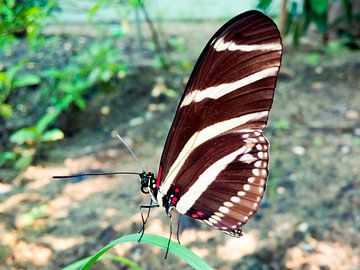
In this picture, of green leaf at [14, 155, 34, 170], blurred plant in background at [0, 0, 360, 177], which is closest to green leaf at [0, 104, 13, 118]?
blurred plant in background at [0, 0, 360, 177]

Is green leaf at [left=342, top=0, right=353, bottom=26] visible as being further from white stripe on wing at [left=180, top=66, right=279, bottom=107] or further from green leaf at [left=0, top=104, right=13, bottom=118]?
white stripe on wing at [left=180, top=66, right=279, bottom=107]

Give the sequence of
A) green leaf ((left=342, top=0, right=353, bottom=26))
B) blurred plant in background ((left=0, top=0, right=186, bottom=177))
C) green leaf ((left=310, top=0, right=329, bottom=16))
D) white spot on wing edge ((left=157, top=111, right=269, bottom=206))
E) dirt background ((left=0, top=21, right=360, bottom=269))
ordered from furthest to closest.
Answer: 1. green leaf ((left=342, top=0, right=353, bottom=26))
2. green leaf ((left=310, top=0, right=329, bottom=16))
3. blurred plant in background ((left=0, top=0, right=186, bottom=177))
4. dirt background ((left=0, top=21, right=360, bottom=269))
5. white spot on wing edge ((left=157, top=111, right=269, bottom=206))

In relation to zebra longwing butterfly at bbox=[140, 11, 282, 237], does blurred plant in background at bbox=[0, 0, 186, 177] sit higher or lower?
lower

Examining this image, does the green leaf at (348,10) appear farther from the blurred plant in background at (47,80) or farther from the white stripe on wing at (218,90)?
the white stripe on wing at (218,90)

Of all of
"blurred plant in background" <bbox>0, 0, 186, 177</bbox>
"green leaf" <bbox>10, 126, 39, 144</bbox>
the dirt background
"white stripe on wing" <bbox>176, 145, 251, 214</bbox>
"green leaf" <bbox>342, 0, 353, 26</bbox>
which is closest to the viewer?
"white stripe on wing" <bbox>176, 145, 251, 214</bbox>

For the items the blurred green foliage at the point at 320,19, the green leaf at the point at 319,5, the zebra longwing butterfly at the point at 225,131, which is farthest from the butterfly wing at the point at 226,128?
the green leaf at the point at 319,5

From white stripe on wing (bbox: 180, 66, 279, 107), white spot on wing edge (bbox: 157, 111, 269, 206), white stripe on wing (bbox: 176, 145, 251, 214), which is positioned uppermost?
white stripe on wing (bbox: 180, 66, 279, 107)

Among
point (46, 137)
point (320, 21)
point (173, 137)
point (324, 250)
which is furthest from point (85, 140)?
point (320, 21)

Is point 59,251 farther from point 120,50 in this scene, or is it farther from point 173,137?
point 120,50
